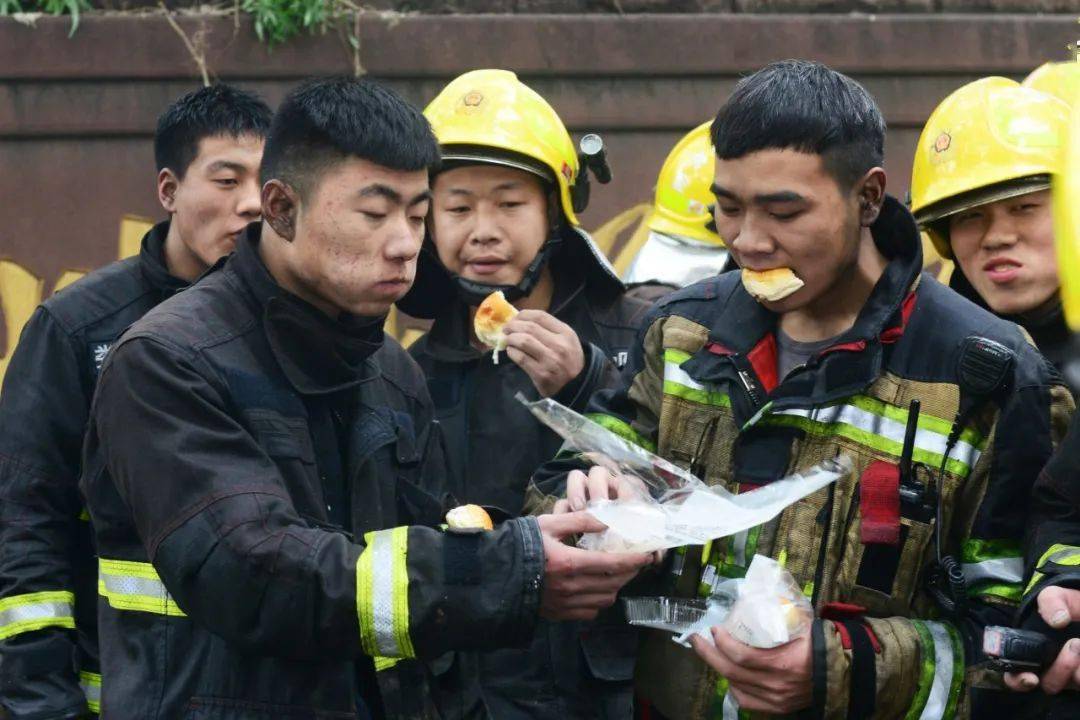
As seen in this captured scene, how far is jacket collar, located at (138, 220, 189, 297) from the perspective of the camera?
4.26m

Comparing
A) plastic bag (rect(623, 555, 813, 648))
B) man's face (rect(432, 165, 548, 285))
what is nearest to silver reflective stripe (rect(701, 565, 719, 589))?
plastic bag (rect(623, 555, 813, 648))

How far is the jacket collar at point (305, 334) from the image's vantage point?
3158 mm

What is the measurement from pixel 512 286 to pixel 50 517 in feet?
4.62

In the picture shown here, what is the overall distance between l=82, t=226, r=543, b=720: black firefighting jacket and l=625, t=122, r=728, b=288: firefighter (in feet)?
6.71

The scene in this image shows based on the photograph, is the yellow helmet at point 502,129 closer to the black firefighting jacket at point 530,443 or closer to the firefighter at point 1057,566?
the black firefighting jacket at point 530,443

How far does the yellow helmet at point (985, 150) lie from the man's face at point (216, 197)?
73.5 inches

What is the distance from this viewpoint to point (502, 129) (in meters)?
4.56

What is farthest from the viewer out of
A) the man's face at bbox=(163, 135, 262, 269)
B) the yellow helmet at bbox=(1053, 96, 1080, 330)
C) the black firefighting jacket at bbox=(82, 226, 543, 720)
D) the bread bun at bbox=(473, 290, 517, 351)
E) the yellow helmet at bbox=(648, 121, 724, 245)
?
the yellow helmet at bbox=(648, 121, 724, 245)

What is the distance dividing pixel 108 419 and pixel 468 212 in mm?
1688

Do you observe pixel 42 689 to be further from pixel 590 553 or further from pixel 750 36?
pixel 750 36

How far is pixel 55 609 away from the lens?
3.82m

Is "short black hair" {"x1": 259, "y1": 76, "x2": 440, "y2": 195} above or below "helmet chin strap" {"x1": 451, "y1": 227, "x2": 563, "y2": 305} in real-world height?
above

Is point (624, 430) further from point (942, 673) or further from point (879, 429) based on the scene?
point (942, 673)

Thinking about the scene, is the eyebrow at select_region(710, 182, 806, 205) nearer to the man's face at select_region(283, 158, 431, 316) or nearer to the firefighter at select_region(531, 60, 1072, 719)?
the firefighter at select_region(531, 60, 1072, 719)
